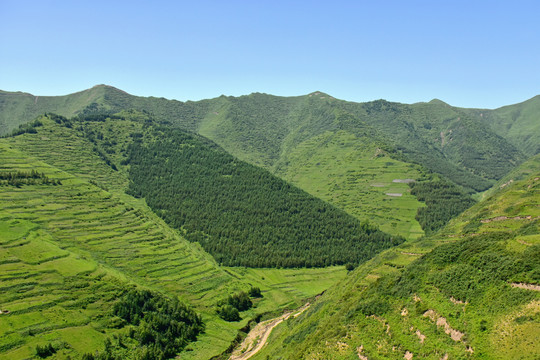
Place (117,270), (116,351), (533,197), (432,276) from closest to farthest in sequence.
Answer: (432,276) → (116,351) → (533,197) → (117,270)

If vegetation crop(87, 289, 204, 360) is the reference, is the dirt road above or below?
below

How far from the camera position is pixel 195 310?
136 m

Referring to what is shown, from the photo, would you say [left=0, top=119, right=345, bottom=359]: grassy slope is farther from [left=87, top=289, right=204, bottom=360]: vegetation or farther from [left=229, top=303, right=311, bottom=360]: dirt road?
[left=229, top=303, right=311, bottom=360]: dirt road

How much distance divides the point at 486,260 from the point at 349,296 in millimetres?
36095

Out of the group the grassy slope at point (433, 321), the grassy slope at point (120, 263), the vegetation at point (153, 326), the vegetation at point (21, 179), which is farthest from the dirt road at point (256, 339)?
the vegetation at point (21, 179)

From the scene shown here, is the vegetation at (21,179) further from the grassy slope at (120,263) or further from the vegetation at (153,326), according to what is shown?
the vegetation at (153,326)

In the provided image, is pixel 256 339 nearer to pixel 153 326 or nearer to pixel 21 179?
pixel 153 326

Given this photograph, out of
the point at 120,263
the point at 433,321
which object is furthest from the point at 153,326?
the point at 433,321

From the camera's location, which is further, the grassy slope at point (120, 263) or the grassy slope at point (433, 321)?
the grassy slope at point (120, 263)

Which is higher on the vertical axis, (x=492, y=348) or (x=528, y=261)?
(x=528, y=261)

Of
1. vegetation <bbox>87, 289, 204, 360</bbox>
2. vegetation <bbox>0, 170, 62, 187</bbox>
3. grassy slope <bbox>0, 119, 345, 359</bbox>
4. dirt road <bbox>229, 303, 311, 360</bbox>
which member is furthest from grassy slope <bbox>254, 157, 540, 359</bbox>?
vegetation <bbox>0, 170, 62, 187</bbox>

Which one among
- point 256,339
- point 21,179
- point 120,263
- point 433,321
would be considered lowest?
point 256,339

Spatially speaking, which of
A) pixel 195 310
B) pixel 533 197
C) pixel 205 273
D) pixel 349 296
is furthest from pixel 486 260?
pixel 205 273

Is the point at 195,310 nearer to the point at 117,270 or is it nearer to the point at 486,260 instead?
the point at 117,270
